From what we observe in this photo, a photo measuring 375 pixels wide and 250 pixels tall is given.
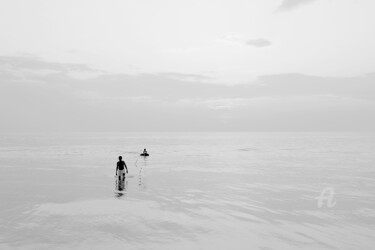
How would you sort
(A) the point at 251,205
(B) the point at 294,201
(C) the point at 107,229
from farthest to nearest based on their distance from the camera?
(B) the point at 294,201
(A) the point at 251,205
(C) the point at 107,229

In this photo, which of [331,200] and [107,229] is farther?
[331,200]

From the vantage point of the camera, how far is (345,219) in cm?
2264

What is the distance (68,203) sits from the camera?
27438mm

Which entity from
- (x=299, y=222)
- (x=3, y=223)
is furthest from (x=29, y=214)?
(x=299, y=222)

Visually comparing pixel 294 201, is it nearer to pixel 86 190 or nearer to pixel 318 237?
pixel 318 237

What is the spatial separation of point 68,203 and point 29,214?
14.6 feet

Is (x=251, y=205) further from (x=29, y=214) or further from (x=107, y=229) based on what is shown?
(x=29, y=214)

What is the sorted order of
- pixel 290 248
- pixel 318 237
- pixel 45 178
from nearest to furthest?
pixel 290 248 < pixel 318 237 < pixel 45 178

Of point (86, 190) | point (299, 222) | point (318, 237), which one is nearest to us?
point (318, 237)

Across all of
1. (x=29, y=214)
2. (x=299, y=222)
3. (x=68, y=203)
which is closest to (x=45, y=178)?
(x=68, y=203)

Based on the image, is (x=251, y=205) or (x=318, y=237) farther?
(x=251, y=205)

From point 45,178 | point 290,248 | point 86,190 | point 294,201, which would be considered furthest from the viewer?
point 45,178

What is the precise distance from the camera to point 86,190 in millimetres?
33750

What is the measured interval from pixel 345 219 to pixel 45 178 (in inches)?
1389
